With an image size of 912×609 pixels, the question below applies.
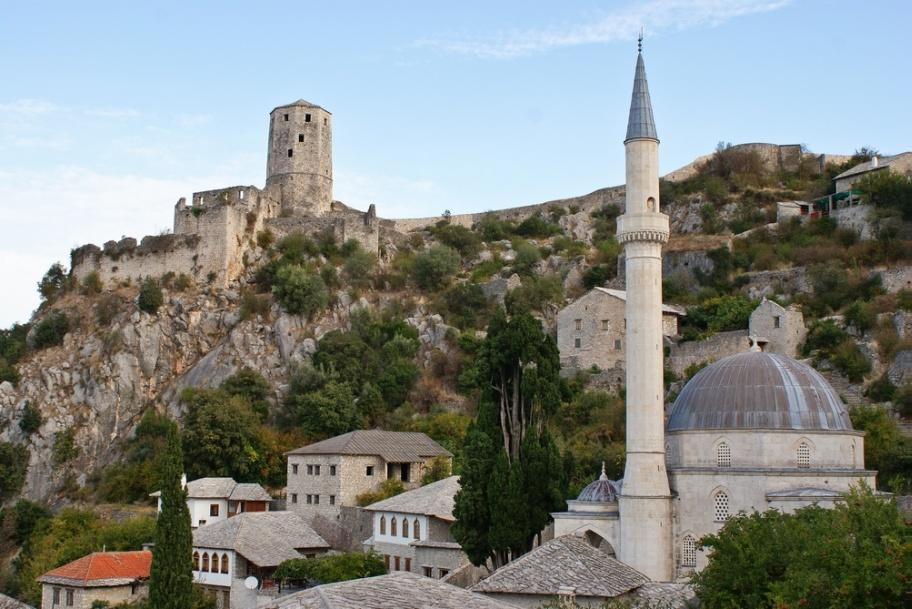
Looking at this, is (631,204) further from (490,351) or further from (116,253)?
(116,253)

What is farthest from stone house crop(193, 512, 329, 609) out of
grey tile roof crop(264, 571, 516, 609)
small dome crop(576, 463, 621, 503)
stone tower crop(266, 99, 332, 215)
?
stone tower crop(266, 99, 332, 215)

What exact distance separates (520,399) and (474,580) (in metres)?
5.50

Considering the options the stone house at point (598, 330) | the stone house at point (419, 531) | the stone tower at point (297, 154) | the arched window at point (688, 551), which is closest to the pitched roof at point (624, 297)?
the stone house at point (598, 330)

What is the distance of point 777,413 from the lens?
29234 millimetres

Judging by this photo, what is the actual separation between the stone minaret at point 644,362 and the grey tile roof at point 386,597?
9.56m

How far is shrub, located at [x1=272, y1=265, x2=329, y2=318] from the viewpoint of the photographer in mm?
54969

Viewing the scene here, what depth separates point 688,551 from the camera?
29172 millimetres

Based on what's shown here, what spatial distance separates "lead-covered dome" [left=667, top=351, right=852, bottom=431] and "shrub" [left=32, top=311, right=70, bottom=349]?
36.5 meters

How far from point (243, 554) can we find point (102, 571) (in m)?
4.43

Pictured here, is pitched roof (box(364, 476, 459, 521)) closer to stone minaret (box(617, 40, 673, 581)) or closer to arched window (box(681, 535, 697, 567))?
stone minaret (box(617, 40, 673, 581))

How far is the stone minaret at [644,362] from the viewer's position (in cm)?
2894

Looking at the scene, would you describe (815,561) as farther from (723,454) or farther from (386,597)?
(723,454)

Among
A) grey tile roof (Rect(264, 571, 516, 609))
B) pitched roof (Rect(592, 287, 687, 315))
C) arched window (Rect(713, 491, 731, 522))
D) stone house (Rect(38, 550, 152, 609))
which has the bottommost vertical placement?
stone house (Rect(38, 550, 152, 609))

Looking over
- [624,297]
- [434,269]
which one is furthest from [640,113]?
[434,269]
